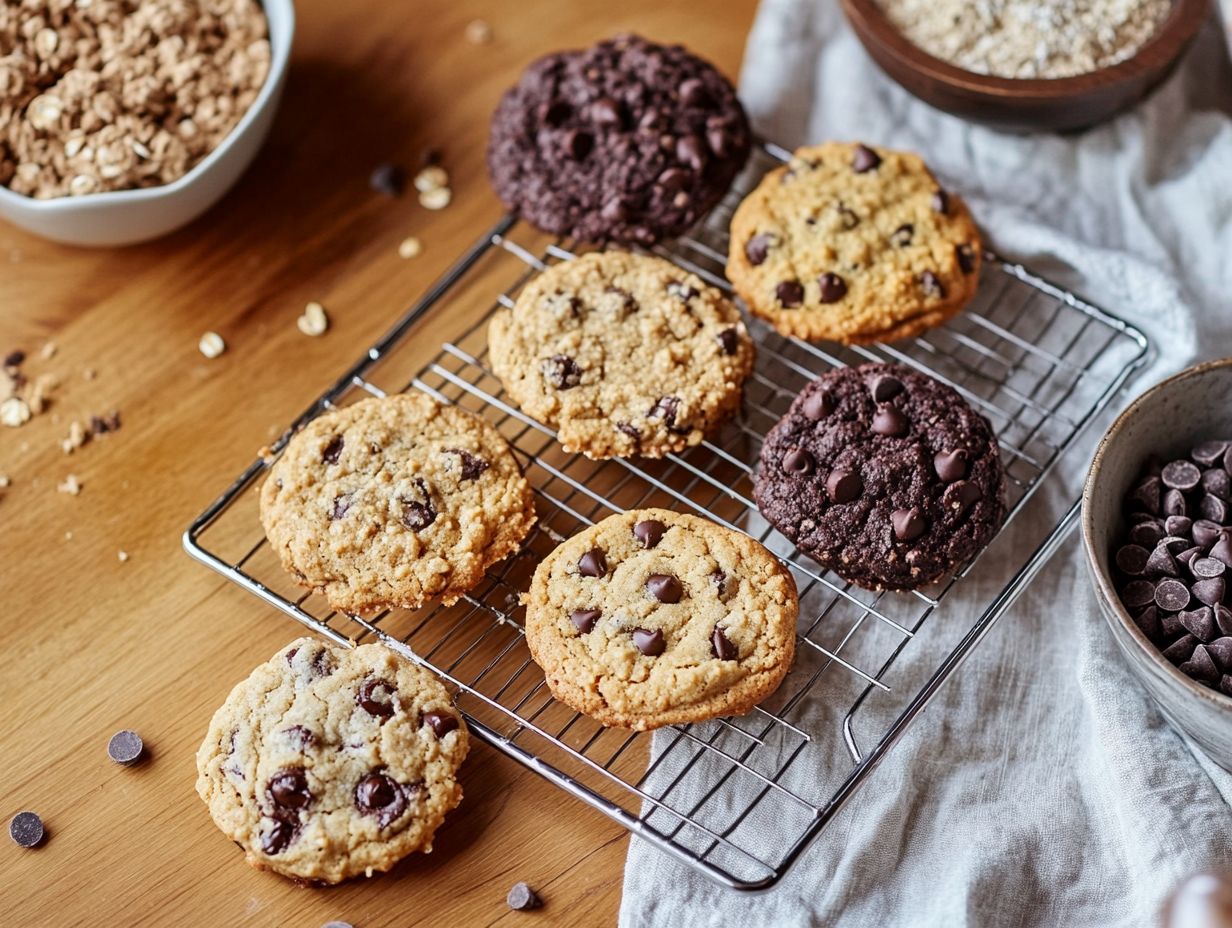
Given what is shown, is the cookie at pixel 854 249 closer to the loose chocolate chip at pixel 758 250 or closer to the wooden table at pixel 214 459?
the loose chocolate chip at pixel 758 250

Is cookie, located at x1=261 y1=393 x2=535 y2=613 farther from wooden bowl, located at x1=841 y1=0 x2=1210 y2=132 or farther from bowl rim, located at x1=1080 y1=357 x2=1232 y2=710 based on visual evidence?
wooden bowl, located at x1=841 y1=0 x2=1210 y2=132

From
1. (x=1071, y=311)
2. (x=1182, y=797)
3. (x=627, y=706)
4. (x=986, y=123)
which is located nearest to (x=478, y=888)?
(x=627, y=706)

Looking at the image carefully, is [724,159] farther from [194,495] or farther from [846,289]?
[194,495]

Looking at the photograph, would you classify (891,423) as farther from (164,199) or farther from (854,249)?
(164,199)

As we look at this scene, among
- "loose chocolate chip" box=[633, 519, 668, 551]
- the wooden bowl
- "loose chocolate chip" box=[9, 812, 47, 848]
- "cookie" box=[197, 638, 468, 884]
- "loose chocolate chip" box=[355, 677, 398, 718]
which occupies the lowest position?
"loose chocolate chip" box=[9, 812, 47, 848]

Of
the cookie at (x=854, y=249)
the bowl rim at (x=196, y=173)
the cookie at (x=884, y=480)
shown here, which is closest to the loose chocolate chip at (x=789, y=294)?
the cookie at (x=854, y=249)

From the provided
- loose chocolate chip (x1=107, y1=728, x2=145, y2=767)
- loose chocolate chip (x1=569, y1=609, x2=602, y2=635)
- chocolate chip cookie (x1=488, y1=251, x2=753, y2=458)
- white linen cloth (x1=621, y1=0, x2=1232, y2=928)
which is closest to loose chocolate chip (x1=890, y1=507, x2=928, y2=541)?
white linen cloth (x1=621, y1=0, x2=1232, y2=928)
